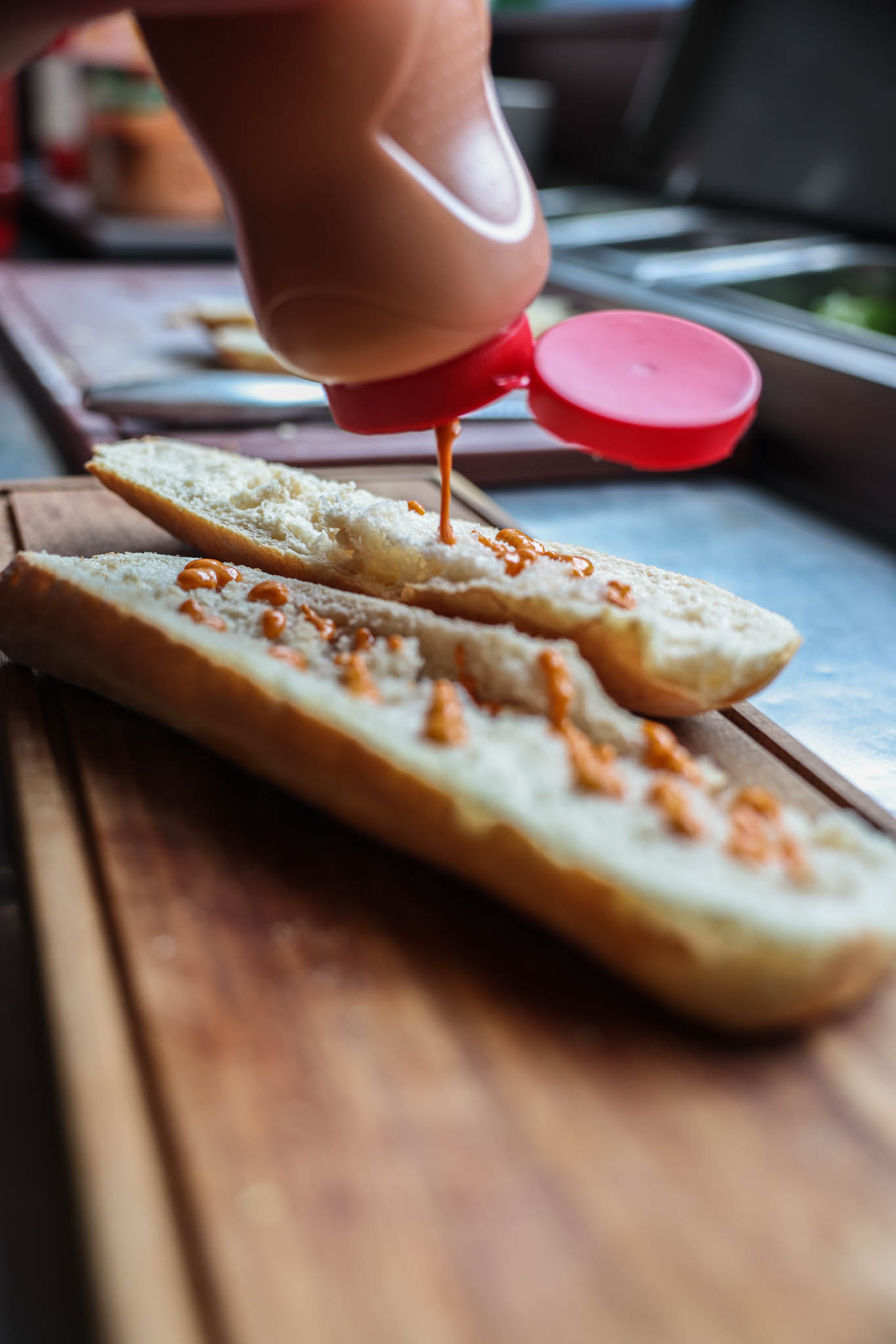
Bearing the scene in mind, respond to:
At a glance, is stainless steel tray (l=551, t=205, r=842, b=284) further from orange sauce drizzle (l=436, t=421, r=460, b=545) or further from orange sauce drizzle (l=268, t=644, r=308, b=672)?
orange sauce drizzle (l=268, t=644, r=308, b=672)

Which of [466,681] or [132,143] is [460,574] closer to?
[466,681]

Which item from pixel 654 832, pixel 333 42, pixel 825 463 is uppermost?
pixel 333 42

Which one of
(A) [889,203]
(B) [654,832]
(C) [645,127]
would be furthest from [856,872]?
(C) [645,127]

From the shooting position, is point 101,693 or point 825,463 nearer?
point 101,693

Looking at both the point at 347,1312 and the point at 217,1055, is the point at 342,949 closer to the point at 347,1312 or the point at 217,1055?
the point at 217,1055

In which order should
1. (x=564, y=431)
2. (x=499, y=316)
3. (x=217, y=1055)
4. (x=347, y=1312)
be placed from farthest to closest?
(x=564, y=431)
(x=499, y=316)
(x=217, y=1055)
(x=347, y=1312)

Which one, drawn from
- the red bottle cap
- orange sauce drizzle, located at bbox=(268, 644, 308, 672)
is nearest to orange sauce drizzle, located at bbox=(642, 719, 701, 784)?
the red bottle cap

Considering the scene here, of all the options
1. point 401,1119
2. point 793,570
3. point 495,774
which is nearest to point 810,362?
point 793,570
